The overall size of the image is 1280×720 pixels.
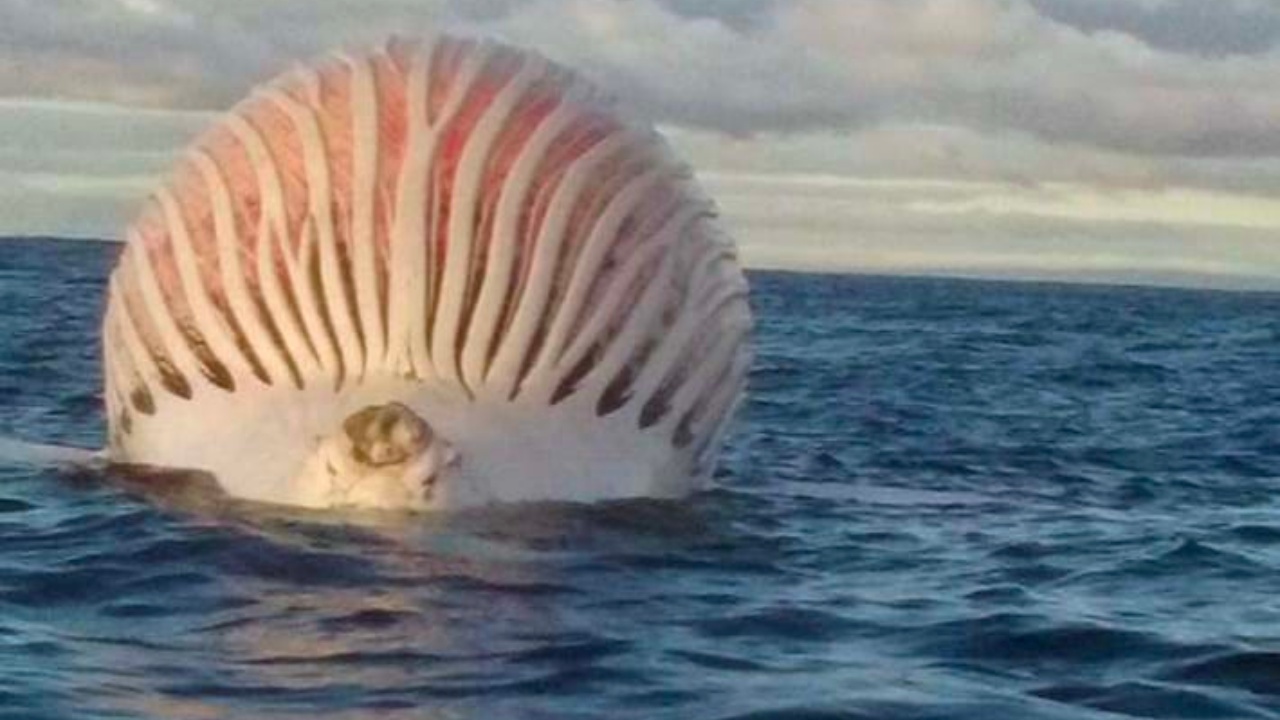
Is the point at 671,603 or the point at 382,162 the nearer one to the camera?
the point at 671,603

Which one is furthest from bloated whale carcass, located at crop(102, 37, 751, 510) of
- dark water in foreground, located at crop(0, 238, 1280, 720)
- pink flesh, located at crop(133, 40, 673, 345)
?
dark water in foreground, located at crop(0, 238, 1280, 720)

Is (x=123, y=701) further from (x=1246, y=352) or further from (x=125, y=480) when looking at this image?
(x=1246, y=352)

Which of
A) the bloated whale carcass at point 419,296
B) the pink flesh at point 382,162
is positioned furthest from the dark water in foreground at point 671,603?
the pink flesh at point 382,162

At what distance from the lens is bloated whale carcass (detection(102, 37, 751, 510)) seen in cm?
1273

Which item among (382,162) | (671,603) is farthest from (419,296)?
(671,603)

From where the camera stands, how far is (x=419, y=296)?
12727mm

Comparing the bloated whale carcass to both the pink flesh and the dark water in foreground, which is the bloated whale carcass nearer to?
the pink flesh

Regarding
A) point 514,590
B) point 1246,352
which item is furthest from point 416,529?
point 1246,352

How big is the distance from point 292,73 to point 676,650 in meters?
4.30

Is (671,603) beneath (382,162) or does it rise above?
beneath

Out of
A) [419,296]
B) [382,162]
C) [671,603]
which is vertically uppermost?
[382,162]

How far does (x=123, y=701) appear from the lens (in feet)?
30.4

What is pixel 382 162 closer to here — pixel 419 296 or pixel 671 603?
pixel 419 296

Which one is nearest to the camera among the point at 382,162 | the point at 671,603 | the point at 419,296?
the point at 671,603
